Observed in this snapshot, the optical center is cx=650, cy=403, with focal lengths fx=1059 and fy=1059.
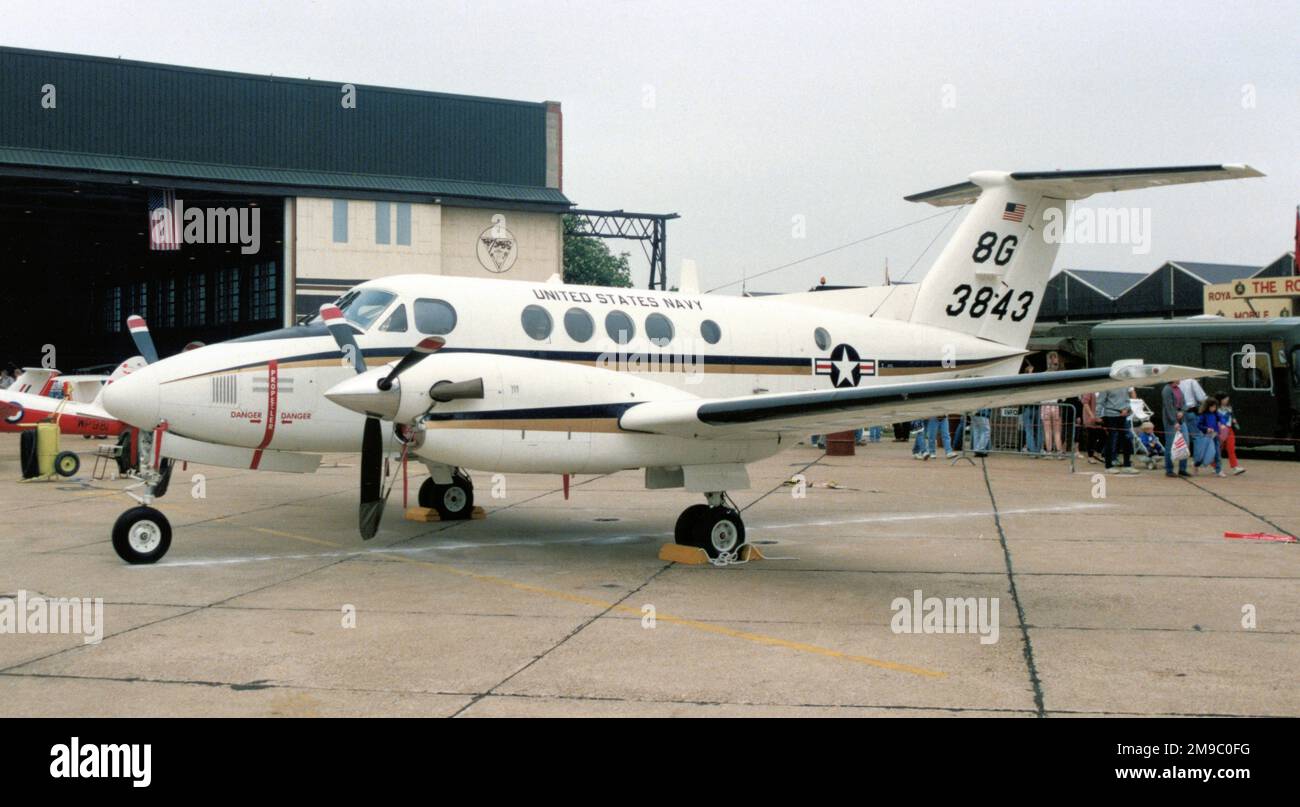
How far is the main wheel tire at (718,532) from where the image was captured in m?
11.6

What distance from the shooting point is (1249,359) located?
24391 millimetres

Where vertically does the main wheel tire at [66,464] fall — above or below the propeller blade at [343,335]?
below

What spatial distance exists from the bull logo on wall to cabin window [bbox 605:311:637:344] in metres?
33.5

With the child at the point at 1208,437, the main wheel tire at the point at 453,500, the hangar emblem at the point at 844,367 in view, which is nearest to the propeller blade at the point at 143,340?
the main wheel tire at the point at 453,500

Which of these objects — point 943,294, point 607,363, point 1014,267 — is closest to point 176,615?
point 607,363

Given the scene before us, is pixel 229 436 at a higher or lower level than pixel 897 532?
higher

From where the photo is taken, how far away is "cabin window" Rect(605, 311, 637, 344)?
12539mm

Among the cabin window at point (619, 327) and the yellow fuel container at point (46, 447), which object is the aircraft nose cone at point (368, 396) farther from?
the yellow fuel container at point (46, 447)

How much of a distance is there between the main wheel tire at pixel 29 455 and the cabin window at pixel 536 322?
12.8m

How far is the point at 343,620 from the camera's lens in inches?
335

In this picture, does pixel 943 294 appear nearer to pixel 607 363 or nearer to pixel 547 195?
pixel 607 363

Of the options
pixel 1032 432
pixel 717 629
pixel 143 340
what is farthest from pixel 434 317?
pixel 1032 432

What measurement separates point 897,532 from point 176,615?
8.75 m

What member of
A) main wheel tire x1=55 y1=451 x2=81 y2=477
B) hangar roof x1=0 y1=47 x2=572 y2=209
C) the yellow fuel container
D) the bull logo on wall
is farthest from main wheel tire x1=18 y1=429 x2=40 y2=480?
the bull logo on wall
